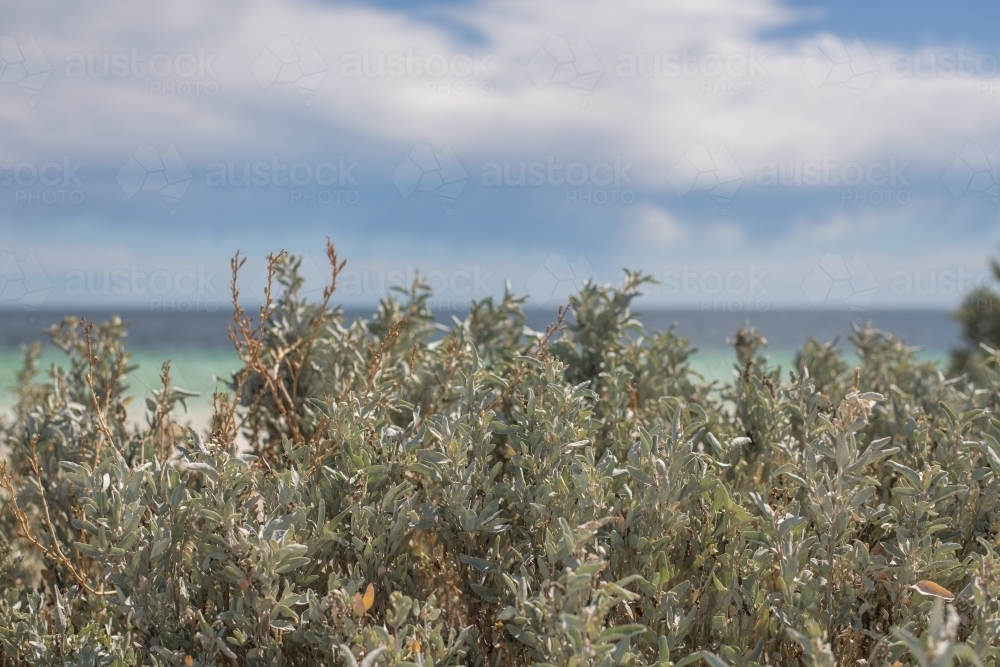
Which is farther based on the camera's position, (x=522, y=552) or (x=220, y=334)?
(x=220, y=334)

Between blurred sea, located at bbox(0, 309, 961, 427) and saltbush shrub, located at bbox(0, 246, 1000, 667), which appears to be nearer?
saltbush shrub, located at bbox(0, 246, 1000, 667)

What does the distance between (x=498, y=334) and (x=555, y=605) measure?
7.18ft

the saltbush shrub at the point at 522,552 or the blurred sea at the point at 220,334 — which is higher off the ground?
the saltbush shrub at the point at 522,552

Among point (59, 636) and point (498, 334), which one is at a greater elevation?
point (498, 334)

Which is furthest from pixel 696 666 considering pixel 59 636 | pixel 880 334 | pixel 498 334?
pixel 880 334

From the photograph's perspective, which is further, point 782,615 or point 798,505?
point 798,505

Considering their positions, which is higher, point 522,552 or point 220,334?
point 522,552

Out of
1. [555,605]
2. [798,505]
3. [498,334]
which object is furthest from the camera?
[498,334]

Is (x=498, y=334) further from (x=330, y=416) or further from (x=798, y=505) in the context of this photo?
(x=798, y=505)

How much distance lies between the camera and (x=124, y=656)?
1749 mm

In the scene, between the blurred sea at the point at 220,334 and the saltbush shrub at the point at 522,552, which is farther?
the blurred sea at the point at 220,334

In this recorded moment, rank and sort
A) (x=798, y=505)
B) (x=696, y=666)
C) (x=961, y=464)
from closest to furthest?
(x=696, y=666) < (x=798, y=505) < (x=961, y=464)

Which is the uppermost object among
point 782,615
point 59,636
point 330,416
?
point 330,416

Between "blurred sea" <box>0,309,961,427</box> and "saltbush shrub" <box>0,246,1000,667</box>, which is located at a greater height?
"saltbush shrub" <box>0,246,1000,667</box>
